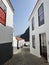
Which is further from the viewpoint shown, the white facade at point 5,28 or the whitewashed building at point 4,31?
the white facade at point 5,28

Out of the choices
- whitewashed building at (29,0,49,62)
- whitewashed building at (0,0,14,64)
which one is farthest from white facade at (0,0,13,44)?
whitewashed building at (29,0,49,62)

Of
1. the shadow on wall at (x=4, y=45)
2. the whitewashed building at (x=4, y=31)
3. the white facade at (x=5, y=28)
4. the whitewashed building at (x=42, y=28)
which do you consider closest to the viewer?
the shadow on wall at (x=4, y=45)

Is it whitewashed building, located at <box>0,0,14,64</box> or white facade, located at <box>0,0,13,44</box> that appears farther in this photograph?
white facade, located at <box>0,0,13,44</box>

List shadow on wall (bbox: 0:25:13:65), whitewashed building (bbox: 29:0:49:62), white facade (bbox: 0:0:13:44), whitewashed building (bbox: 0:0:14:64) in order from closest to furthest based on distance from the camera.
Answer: shadow on wall (bbox: 0:25:13:65) → whitewashed building (bbox: 0:0:14:64) → white facade (bbox: 0:0:13:44) → whitewashed building (bbox: 29:0:49:62)

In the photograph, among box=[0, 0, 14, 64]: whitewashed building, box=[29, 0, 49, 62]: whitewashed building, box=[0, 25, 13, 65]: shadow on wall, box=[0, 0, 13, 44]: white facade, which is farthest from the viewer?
box=[29, 0, 49, 62]: whitewashed building

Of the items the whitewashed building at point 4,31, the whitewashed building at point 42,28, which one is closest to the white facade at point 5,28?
the whitewashed building at point 4,31

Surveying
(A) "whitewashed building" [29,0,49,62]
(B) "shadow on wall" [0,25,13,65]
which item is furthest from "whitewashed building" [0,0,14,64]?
(A) "whitewashed building" [29,0,49,62]

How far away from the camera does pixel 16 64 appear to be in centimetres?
941

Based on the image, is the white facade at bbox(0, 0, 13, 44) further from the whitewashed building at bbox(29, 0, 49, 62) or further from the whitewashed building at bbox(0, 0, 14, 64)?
the whitewashed building at bbox(29, 0, 49, 62)

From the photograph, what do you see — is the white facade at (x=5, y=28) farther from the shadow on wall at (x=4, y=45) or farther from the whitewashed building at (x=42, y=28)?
the whitewashed building at (x=42, y=28)

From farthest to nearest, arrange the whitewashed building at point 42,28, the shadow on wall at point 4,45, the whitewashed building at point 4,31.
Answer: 1. the whitewashed building at point 42,28
2. the whitewashed building at point 4,31
3. the shadow on wall at point 4,45

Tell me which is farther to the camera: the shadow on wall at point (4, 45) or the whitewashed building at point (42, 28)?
the whitewashed building at point (42, 28)

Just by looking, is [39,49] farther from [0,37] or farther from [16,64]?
[0,37]

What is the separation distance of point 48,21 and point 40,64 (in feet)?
11.1
